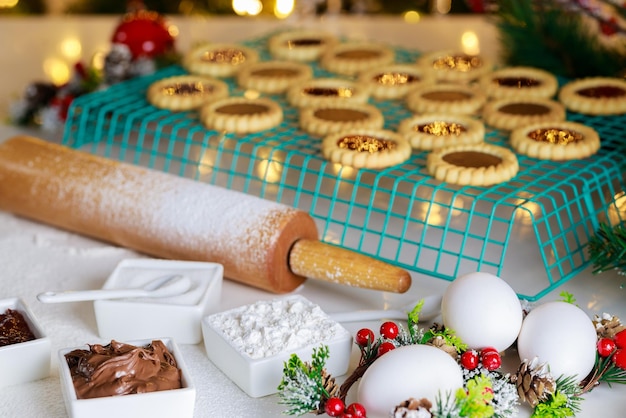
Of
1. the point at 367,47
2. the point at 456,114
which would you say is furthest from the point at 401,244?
the point at 367,47

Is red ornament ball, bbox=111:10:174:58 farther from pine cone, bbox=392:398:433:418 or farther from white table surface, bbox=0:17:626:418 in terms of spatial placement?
pine cone, bbox=392:398:433:418

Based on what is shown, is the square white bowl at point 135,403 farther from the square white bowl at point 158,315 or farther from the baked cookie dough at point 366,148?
the baked cookie dough at point 366,148

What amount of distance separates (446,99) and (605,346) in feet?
2.55

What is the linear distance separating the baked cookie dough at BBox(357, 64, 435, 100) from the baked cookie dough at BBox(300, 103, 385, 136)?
110 millimetres

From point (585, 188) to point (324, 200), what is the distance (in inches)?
19.4

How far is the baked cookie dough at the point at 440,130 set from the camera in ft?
5.22

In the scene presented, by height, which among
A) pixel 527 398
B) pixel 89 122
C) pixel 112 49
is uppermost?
pixel 112 49

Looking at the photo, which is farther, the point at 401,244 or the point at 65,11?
the point at 65,11

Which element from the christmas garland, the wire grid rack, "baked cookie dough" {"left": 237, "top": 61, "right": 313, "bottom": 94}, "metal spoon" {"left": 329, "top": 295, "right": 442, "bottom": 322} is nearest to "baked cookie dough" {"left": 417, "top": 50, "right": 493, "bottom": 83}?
the wire grid rack

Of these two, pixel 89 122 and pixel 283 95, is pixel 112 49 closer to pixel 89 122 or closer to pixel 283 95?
pixel 89 122

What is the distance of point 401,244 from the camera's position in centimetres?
144

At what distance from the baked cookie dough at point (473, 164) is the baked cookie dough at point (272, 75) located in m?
0.46

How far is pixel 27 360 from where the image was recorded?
3.71ft

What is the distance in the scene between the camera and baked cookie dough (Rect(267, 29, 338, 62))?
6.85 ft
